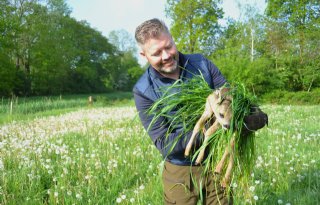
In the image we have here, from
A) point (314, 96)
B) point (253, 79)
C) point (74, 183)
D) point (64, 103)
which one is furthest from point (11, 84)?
point (74, 183)

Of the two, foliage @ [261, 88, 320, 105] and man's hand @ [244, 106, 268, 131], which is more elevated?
man's hand @ [244, 106, 268, 131]

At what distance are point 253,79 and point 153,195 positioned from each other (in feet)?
66.0

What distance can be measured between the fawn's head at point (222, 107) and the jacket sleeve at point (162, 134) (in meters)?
0.35

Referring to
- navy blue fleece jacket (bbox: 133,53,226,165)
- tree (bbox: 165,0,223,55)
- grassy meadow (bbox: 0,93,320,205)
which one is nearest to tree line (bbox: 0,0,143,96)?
tree (bbox: 165,0,223,55)

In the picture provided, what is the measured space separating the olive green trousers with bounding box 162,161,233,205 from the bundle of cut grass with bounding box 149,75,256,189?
331 millimetres

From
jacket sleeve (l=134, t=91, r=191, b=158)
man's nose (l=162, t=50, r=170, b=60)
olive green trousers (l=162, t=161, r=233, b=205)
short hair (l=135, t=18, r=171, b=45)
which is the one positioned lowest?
olive green trousers (l=162, t=161, r=233, b=205)

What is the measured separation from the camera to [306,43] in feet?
90.1

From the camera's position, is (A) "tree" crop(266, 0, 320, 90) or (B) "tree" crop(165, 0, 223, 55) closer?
(A) "tree" crop(266, 0, 320, 90)

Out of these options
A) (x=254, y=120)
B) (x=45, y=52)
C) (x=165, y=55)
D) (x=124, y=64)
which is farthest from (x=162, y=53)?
(x=124, y=64)

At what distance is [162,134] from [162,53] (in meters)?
0.67

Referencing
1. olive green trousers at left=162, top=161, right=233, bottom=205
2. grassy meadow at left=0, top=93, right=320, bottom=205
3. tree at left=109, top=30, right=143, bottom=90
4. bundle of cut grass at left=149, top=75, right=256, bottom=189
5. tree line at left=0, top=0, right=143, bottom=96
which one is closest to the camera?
bundle of cut grass at left=149, top=75, right=256, bottom=189

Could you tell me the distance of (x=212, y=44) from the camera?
103 ft

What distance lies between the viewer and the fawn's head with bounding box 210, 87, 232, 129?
2080 millimetres

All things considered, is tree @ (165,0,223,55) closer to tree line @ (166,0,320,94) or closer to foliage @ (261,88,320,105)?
tree line @ (166,0,320,94)
